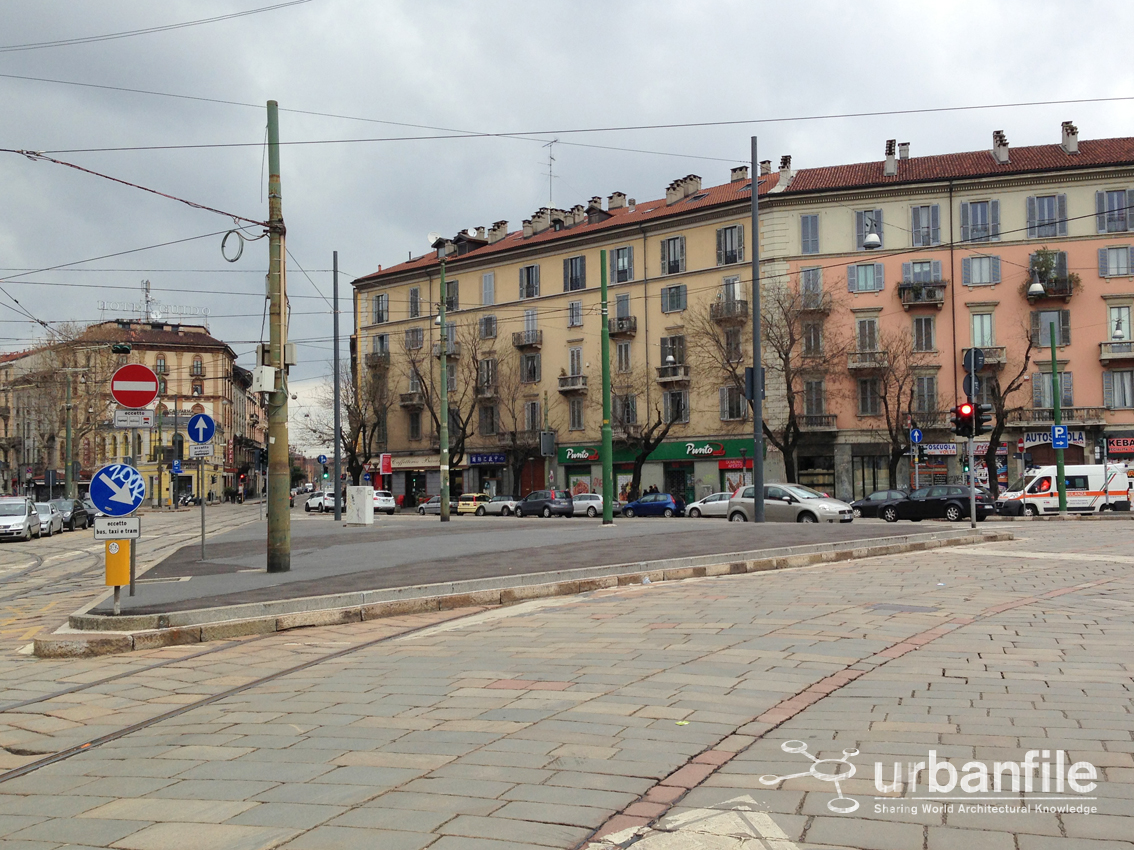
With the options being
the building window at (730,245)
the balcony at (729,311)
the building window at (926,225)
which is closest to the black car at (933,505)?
the balcony at (729,311)

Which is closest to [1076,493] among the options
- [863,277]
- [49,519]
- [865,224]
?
[863,277]

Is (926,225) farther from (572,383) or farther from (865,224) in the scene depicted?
(572,383)

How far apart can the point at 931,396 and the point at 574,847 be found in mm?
49347

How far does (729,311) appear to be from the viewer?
52.5m

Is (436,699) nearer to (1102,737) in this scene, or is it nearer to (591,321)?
(1102,737)

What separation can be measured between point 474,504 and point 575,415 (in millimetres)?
8495

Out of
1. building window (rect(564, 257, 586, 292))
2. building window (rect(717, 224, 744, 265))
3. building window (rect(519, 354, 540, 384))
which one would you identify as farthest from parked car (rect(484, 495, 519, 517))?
building window (rect(717, 224, 744, 265))

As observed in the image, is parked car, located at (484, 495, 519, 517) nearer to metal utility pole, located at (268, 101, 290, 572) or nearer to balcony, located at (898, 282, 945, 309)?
balcony, located at (898, 282, 945, 309)

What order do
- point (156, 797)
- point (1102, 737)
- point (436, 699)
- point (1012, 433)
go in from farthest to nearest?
1. point (1012, 433)
2. point (436, 699)
3. point (1102, 737)
4. point (156, 797)

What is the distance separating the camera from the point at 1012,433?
4869cm

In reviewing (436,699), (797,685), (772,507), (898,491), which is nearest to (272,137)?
(436,699)

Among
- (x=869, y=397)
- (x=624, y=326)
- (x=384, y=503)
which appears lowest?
(x=384, y=503)

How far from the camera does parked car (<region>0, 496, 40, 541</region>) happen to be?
32.4 meters

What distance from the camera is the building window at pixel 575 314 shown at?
59.4 m
